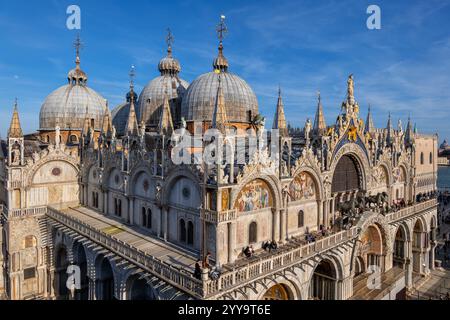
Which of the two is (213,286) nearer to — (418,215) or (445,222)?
(418,215)

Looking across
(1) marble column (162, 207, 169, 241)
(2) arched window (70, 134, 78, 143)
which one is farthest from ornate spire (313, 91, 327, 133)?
(2) arched window (70, 134, 78, 143)

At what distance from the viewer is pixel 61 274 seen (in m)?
37.3

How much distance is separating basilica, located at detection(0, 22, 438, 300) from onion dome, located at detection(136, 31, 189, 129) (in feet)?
0.65

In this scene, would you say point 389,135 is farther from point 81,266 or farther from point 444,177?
point 444,177

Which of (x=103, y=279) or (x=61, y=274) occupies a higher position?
(x=103, y=279)

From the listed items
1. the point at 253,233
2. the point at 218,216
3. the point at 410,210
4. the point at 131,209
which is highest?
the point at 218,216

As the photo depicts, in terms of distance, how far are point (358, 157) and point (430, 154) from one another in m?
39.2

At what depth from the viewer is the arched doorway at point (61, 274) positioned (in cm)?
3681

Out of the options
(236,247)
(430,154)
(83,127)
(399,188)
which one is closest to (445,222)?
(430,154)

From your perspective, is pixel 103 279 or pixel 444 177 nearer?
pixel 103 279

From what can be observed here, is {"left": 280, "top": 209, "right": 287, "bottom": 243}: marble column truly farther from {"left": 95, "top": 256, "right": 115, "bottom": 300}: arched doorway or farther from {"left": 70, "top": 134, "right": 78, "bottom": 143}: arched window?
{"left": 70, "top": 134, "right": 78, "bottom": 143}: arched window

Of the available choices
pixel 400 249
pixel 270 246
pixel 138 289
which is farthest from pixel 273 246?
pixel 400 249

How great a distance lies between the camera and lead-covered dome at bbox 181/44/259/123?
36.5m

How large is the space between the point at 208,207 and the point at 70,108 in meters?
34.4
